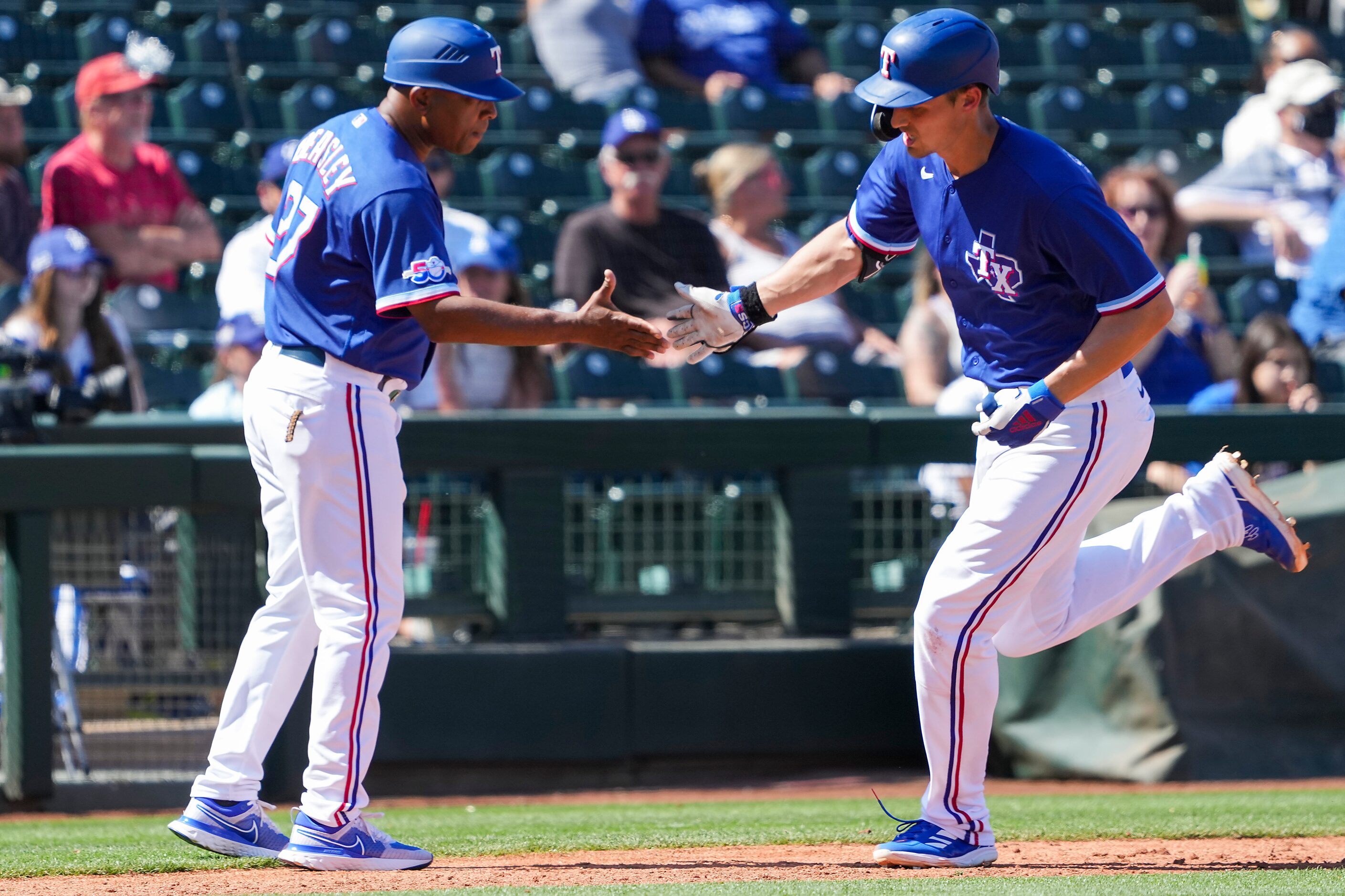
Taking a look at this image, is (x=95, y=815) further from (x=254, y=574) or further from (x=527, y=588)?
(x=527, y=588)

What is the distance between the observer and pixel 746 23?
Result: 966cm

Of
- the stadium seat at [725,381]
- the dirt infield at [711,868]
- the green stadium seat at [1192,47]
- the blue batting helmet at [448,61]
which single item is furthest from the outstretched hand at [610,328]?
the green stadium seat at [1192,47]

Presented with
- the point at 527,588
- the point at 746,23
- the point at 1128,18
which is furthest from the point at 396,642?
the point at 1128,18

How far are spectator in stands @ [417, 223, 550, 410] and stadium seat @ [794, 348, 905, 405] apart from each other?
1.32 metres

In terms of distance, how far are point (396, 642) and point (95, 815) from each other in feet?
3.50

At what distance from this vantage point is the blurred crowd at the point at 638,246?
603cm

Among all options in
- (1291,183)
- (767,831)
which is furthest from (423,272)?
(1291,183)

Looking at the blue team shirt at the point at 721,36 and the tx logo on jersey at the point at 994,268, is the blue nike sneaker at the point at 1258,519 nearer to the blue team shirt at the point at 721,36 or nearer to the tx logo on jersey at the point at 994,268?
the tx logo on jersey at the point at 994,268

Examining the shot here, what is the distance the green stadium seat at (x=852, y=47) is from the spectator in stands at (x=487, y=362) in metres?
4.48

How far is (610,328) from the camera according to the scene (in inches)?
135

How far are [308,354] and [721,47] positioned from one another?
6.65 metres

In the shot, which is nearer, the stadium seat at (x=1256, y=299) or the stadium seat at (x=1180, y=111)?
the stadium seat at (x=1256, y=299)

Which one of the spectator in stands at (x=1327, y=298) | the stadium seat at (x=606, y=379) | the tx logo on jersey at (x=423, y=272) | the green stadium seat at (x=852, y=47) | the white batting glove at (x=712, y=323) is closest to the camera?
the tx logo on jersey at (x=423, y=272)

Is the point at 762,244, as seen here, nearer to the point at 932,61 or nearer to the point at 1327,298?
the point at 1327,298
